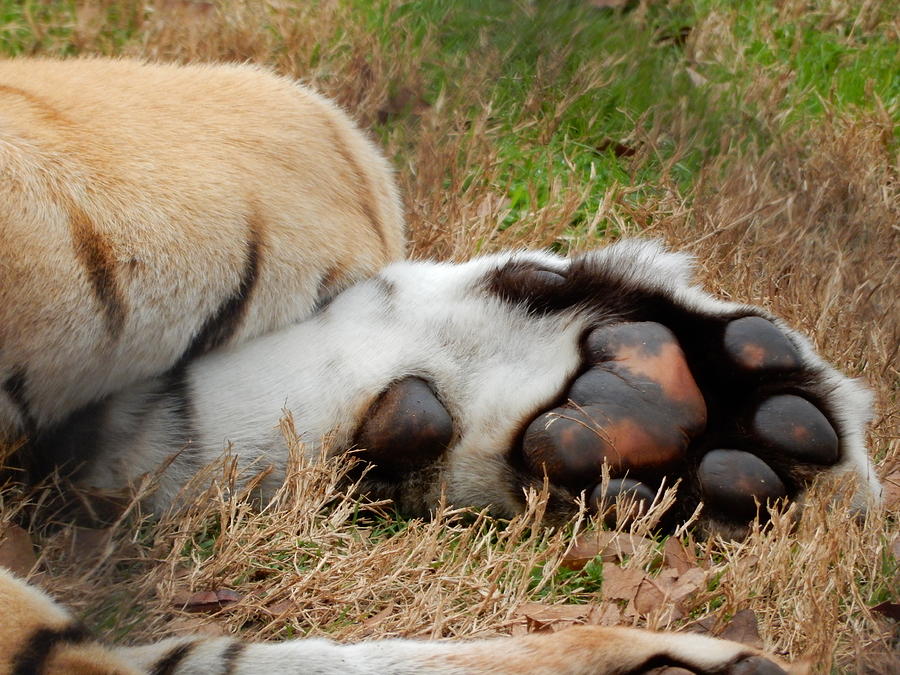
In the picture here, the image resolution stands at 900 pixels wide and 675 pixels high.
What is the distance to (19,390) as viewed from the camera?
1.62 metres

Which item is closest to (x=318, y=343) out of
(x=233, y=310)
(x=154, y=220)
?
(x=233, y=310)

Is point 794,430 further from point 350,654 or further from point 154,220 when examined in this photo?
point 154,220

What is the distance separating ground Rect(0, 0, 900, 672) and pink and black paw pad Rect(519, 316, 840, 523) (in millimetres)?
72

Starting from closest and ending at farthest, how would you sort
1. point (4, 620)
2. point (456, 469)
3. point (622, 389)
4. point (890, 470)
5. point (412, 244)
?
point (4, 620), point (622, 389), point (456, 469), point (890, 470), point (412, 244)

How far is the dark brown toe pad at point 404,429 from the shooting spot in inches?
69.9

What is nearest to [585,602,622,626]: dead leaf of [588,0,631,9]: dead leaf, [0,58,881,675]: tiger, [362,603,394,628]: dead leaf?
[0,58,881,675]: tiger

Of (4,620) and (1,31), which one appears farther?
(1,31)

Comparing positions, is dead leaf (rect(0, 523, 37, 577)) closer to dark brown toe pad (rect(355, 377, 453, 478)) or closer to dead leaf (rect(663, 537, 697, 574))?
dark brown toe pad (rect(355, 377, 453, 478))

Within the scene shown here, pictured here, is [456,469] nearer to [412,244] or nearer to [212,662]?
[212,662]

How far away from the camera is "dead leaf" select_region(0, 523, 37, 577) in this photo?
5.29 feet

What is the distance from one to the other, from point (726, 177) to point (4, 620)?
2222 millimetres

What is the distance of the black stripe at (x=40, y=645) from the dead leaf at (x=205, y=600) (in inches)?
9.8

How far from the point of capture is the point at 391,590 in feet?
5.56

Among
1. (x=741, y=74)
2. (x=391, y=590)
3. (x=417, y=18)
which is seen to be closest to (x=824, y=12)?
(x=741, y=74)
